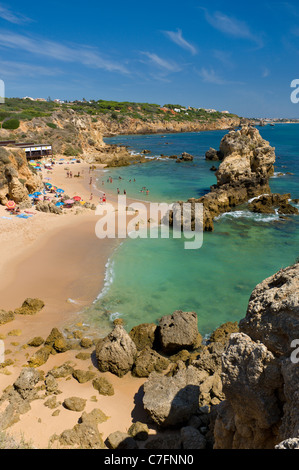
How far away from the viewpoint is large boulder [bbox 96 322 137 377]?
11.1m

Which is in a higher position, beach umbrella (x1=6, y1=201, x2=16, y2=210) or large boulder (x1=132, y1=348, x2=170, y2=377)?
beach umbrella (x1=6, y1=201, x2=16, y2=210)

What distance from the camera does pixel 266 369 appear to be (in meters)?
4.66

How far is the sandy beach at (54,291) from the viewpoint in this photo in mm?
9143

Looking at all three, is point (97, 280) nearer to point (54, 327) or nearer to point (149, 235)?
point (54, 327)

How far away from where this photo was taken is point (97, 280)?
1784 cm

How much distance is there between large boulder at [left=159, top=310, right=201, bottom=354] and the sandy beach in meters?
2.09

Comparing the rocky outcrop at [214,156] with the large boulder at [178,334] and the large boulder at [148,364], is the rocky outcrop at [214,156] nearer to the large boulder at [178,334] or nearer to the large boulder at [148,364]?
the large boulder at [178,334]

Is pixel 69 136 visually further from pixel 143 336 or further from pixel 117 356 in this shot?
pixel 117 356

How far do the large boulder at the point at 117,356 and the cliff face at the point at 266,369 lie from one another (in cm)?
641

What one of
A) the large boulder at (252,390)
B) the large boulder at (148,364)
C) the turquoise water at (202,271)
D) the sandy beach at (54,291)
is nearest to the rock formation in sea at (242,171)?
the turquoise water at (202,271)

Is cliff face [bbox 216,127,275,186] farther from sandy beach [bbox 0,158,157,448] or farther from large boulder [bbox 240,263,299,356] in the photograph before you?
large boulder [bbox 240,263,299,356]

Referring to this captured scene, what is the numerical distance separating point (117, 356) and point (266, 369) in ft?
24.7

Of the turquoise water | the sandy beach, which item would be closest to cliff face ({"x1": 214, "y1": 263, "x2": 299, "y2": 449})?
the sandy beach

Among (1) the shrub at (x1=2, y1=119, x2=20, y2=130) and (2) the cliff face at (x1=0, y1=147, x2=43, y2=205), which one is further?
(1) the shrub at (x1=2, y1=119, x2=20, y2=130)
